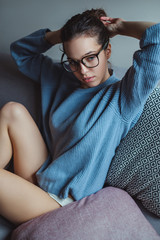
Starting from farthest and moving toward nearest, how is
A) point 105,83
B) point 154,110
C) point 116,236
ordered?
1. point 105,83
2. point 154,110
3. point 116,236

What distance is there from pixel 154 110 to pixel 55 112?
1.47 feet

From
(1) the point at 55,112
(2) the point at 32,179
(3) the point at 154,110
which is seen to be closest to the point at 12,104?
(1) the point at 55,112

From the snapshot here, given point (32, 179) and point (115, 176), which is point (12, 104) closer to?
point (32, 179)

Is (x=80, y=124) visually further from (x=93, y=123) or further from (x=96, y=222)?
(x=96, y=222)

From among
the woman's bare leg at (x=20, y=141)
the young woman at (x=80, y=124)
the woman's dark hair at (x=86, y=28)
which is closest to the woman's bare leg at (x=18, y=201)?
the young woman at (x=80, y=124)

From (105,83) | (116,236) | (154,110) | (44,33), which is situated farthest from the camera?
(44,33)

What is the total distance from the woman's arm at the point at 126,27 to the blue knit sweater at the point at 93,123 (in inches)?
3.4

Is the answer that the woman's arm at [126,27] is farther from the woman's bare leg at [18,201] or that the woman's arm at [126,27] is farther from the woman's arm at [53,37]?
the woman's bare leg at [18,201]

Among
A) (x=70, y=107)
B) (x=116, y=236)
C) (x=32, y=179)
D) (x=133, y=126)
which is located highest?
(x=70, y=107)

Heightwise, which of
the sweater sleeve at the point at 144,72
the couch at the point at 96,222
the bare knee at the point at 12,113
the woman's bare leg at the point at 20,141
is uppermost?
the sweater sleeve at the point at 144,72

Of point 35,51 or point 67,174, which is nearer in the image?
point 67,174

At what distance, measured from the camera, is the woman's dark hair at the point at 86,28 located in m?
1.07

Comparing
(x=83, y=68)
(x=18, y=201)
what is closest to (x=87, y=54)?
(x=83, y=68)

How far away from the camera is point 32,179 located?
1.24 meters
